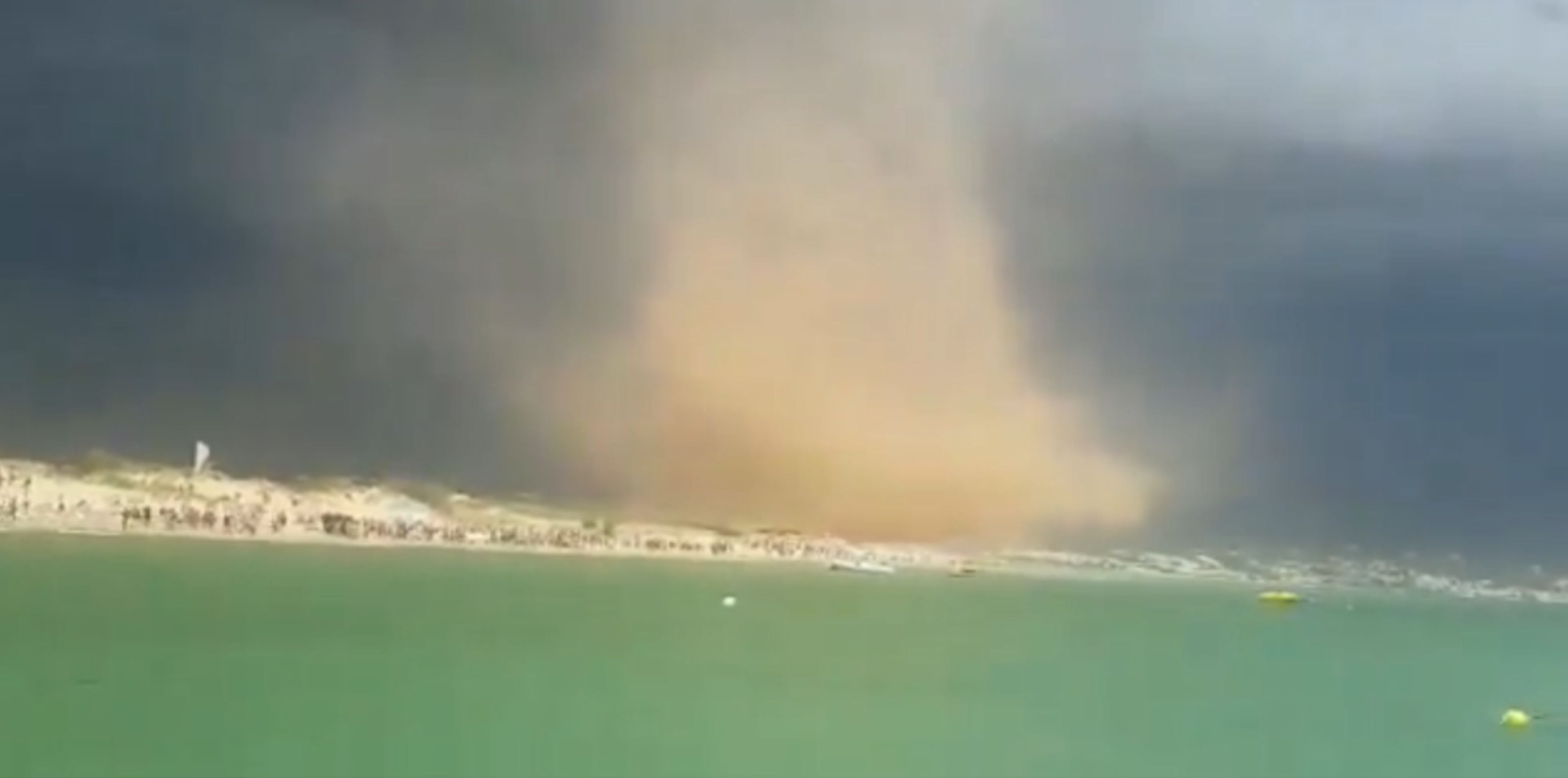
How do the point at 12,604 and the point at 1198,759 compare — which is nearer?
the point at 1198,759

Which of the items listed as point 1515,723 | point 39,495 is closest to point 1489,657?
point 1515,723

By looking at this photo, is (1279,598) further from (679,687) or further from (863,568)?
(679,687)

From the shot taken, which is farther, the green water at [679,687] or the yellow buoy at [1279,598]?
the yellow buoy at [1279,598]

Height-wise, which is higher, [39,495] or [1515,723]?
[39,495]

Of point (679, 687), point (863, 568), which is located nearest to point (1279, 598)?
point (863, 568)

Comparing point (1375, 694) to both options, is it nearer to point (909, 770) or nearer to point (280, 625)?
point (909, 770)

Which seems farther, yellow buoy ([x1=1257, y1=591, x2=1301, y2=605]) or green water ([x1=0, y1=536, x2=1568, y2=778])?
yellow buoy ([x1=1257, y1=591, x2=1301, y2=605])
